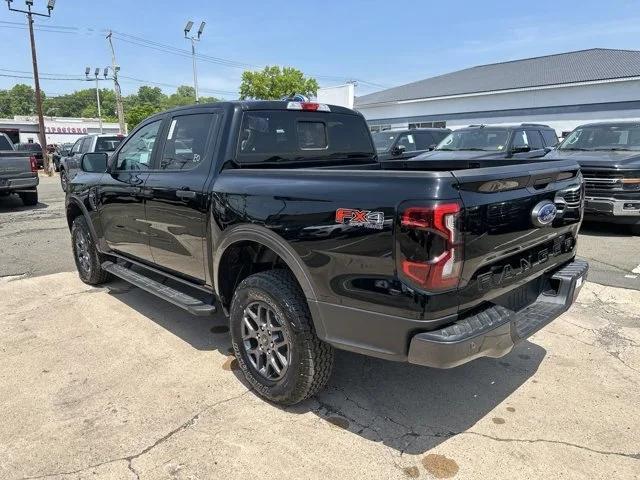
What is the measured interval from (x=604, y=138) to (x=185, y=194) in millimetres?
8238

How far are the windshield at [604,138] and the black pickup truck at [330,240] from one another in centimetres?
627

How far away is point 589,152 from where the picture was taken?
28.1 ft

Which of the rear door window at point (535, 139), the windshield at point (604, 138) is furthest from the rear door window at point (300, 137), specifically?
the rear door window at point (535, 139)

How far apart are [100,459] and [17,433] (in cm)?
65

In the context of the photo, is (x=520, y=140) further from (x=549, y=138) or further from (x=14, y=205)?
(x=14, y=205)

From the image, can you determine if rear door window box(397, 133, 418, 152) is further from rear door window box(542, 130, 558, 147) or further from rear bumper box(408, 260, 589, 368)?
rear bumper box(408, 260, 589, 368)

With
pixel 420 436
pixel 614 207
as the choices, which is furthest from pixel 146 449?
pixel 614 207

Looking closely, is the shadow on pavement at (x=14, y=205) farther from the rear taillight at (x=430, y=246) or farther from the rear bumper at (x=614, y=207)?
the rear taillight at (x=430, y=246)

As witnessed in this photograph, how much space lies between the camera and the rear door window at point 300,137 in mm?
3645

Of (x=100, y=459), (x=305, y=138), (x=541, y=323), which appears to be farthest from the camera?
(x=305, y=138)

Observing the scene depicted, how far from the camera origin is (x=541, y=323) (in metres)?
2.88

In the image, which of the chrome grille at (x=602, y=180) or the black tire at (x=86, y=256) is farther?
the chrome grille at (x=602, y=180)

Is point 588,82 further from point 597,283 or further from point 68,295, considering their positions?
point 68,295

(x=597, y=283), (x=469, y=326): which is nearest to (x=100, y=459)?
(x=469, y=326)
